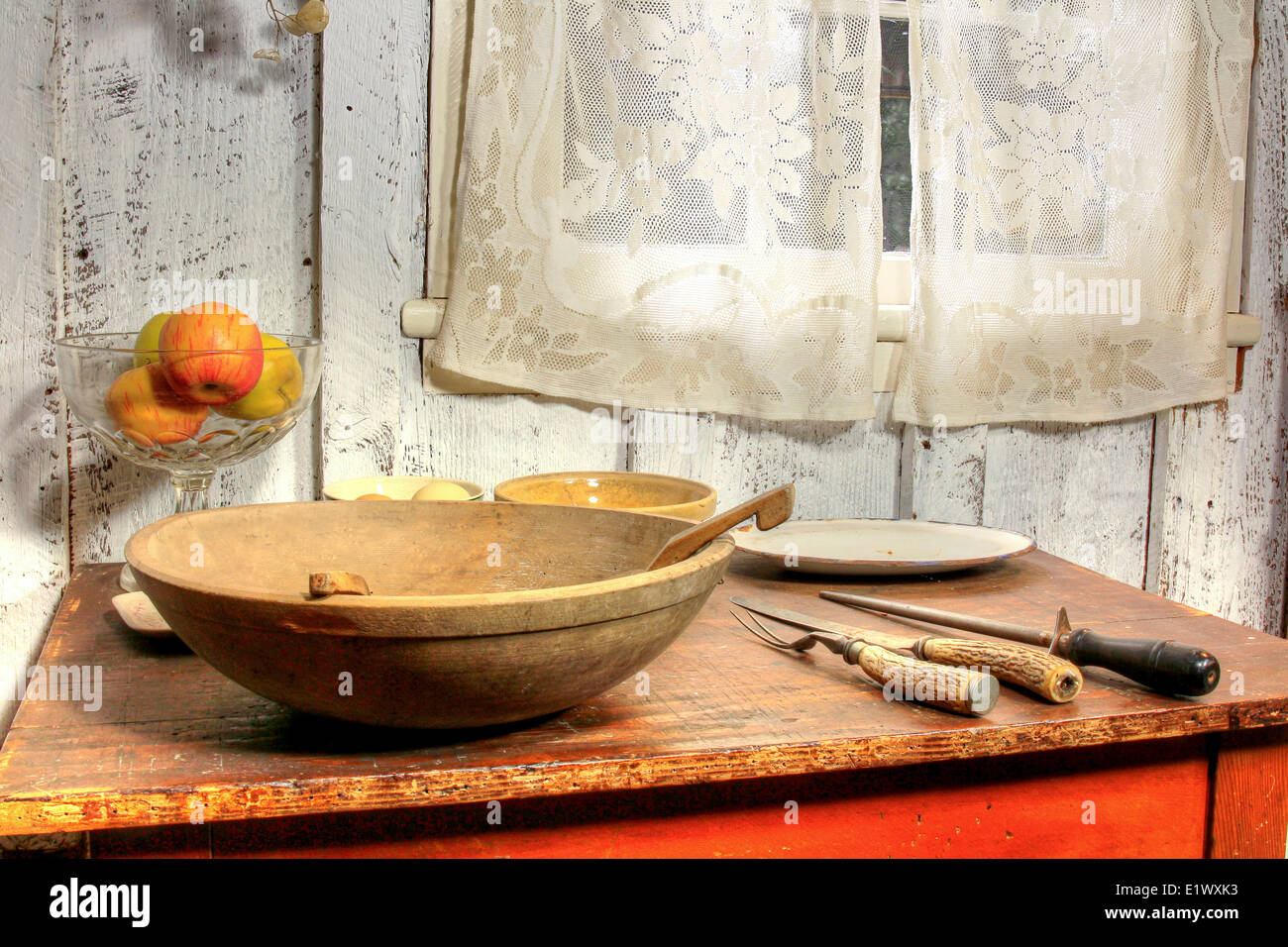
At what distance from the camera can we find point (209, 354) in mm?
972

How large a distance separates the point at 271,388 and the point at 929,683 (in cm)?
69

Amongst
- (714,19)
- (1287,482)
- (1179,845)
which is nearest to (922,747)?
(1179,845)

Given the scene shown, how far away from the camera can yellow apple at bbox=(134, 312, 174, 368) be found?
0.98 m

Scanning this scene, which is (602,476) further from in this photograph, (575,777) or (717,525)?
(575,777)

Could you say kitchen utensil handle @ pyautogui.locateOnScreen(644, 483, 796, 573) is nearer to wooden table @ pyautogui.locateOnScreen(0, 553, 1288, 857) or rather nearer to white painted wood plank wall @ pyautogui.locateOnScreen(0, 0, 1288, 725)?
wooden table @ pyautogui.locateOnScreen(0, 553, 1288, 857)

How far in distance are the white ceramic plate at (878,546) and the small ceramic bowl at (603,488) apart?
0.10 metres

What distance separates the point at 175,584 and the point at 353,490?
584 millimetres

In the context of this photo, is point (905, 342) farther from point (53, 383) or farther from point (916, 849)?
point (53, 383)

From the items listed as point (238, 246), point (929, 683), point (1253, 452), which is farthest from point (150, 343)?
point (1253, 452)

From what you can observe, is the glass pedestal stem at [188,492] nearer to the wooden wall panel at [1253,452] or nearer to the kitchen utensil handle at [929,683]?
the kitchen utensil handle at [929,683]

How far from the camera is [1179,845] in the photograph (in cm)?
85

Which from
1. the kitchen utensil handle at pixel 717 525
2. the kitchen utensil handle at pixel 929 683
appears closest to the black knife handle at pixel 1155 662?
the kitchen utensil handle at pixel 929 683

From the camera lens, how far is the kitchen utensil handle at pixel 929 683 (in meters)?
0.75

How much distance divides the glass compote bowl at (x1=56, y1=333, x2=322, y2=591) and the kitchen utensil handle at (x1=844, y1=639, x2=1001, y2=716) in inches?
24.8
